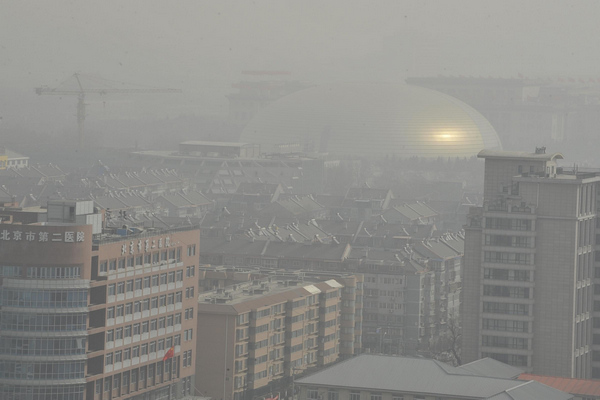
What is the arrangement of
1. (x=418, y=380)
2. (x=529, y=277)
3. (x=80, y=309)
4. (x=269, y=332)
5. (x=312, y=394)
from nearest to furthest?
(x=80, y=309), (x=418, y=380), (x=312, y=394), (x=529, y=277), (x=269, y=332)

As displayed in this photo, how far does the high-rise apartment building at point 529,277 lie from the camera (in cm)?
4316

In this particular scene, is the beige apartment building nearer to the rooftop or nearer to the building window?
the building window

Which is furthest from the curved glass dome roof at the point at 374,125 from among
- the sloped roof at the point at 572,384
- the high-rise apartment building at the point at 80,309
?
the high-rise apartment building at the point at 80,309

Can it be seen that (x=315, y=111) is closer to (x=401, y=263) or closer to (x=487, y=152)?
(x=401, y=263)

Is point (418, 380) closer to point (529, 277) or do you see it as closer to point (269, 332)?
point (529, 277)

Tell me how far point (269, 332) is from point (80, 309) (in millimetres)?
10171

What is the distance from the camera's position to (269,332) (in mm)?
45312

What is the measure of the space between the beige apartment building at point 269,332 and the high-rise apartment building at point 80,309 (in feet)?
12.7

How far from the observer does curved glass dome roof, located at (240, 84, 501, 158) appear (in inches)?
5817

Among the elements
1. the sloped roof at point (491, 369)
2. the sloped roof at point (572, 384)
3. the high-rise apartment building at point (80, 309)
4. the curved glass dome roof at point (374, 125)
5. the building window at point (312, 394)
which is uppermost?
the curved glass dome roof at point (374, 125)

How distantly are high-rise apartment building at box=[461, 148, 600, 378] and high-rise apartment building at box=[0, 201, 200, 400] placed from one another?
885 centimetres

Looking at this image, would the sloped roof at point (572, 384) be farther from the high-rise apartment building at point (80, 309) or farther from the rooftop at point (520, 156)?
the high-rise apartment building at point (80, 309)

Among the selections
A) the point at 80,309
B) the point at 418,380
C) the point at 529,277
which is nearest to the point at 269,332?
the point at 529,277

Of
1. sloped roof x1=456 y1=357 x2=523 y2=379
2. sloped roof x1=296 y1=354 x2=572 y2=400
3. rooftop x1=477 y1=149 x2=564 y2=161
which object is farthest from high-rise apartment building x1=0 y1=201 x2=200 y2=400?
rooftop x1=477 y1=149 x2=564 y2=161
